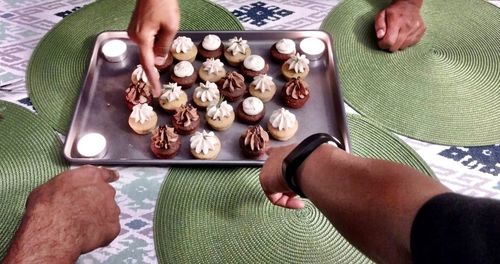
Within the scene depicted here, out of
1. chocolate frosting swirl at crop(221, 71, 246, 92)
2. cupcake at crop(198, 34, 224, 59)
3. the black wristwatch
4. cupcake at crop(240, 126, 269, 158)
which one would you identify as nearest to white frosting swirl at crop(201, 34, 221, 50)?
cupcake at crop(198, 34, 224, 59)

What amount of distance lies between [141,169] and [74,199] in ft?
0.68

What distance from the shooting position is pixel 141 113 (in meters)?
1.24

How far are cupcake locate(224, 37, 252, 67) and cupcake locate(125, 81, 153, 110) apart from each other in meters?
0.25

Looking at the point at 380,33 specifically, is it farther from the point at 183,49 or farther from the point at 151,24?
the point at 151,24

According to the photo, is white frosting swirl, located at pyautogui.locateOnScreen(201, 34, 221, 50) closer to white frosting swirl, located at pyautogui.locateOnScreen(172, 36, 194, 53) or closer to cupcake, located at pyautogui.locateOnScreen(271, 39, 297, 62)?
white frosting swirl, located at pyautogui.locateOnScreen(172, 36, 194, 53)

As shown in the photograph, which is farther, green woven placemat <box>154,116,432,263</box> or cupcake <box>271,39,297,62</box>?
cupcake <box>271,39,297,62</box>

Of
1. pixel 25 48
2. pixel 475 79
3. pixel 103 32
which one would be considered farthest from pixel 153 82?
pixel 475 79

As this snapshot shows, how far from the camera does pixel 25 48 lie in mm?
1479

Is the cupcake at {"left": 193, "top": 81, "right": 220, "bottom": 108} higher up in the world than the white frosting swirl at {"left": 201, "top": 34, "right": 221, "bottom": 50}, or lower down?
lower down

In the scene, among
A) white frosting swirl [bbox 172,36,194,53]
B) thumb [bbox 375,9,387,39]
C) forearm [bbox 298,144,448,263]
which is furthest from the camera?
thumb [bbox 375,9,387,39]

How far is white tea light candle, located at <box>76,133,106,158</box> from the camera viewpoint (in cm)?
119

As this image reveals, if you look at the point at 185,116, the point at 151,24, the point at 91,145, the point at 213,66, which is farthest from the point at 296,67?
the point at 91,145

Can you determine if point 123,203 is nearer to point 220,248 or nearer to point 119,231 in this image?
point 119,231

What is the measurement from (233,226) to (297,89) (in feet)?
1.35
